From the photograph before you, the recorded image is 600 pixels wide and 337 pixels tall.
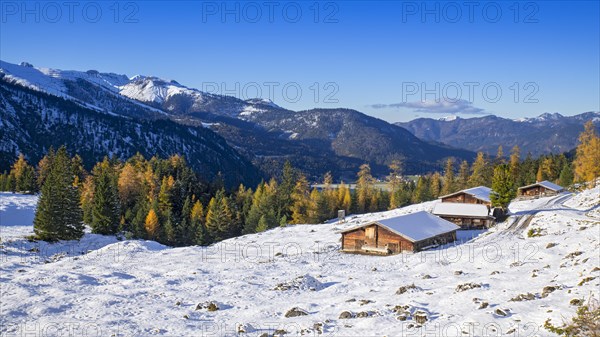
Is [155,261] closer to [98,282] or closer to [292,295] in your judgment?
[98,282]

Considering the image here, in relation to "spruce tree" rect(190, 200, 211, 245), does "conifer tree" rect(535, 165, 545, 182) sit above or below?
above

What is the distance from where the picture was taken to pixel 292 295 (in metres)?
30.6

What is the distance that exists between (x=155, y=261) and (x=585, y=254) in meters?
36.4

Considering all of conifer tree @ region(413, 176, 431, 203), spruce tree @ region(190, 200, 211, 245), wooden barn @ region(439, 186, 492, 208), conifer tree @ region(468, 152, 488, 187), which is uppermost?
conifer tree @ region(468, 152, 488, 187)

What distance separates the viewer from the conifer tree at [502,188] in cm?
6888

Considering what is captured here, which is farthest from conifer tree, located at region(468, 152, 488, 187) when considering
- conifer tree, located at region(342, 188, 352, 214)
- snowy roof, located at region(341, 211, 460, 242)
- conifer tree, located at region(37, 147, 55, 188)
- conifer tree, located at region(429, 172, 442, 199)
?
conifer tree, located at region(37, 147, 55, 188)

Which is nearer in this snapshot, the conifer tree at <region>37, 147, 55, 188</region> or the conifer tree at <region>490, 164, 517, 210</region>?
the conifer tree at <region>490, 164, 517, 210</region>

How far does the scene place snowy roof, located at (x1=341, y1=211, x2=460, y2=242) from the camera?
5116 centimetres

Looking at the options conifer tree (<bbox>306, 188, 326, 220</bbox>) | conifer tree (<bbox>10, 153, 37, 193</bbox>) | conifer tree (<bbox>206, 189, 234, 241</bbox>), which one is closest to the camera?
conifer tree (<bbox>206, 189, 234, 241</bbox>)

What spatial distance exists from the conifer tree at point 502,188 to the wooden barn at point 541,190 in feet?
83.7

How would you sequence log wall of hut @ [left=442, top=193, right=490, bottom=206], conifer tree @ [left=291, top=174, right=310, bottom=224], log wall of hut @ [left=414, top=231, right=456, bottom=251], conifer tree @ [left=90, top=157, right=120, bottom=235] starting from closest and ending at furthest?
log wall of hut @ [left=414, top=231, right=456, bottom=251] → conifer tree @ [left=90, top=157, right=120, bottom=235] → log wall of hut @ [left=442, top=193, right=490, bottom=206] → conifer tree @ [left=291, top=174, right=310, bottom=224]

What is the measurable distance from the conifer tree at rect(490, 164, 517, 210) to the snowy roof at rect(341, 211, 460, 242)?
1521 cm

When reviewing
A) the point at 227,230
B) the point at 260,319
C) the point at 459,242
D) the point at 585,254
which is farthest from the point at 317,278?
Result: the point at 227,230

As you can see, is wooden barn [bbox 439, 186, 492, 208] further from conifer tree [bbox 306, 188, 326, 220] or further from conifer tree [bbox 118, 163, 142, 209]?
conifer tree [bbox 118, 163, 142, 209]
